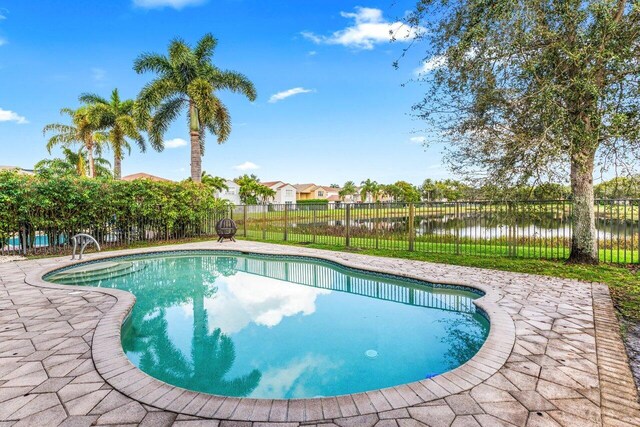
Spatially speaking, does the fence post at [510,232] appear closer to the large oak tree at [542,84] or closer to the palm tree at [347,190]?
the large oak tree at [542,84]

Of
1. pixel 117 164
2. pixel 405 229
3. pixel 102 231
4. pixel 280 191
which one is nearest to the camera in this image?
pixel 405 229

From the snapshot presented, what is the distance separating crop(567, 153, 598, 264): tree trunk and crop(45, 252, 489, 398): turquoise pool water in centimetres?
357

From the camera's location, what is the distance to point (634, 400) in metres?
2.11

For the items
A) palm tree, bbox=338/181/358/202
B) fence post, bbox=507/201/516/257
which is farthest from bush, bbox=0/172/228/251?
palm tree, bbox=338/181/358/202

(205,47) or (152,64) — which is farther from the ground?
(205,47)

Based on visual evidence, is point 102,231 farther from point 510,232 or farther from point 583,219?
point 583,219

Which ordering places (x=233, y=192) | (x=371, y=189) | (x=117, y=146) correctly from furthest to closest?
1. (x=371, y=189)
2. (x=233, y=192)
3. (x=117, y=146)

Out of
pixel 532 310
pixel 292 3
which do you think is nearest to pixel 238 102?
pixel 292 3

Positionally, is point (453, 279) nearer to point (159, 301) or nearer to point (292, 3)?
point (159, 301)

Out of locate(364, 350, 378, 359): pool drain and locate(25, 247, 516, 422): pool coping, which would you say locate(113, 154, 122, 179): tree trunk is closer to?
locate(25, 247, 516, 422): pool coping

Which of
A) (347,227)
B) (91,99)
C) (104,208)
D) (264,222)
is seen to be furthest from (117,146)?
(347,227)

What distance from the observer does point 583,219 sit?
658cm

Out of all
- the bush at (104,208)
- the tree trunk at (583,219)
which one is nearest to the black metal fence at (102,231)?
the bush at (104,208)

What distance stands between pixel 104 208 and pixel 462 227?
1163 centimetres
